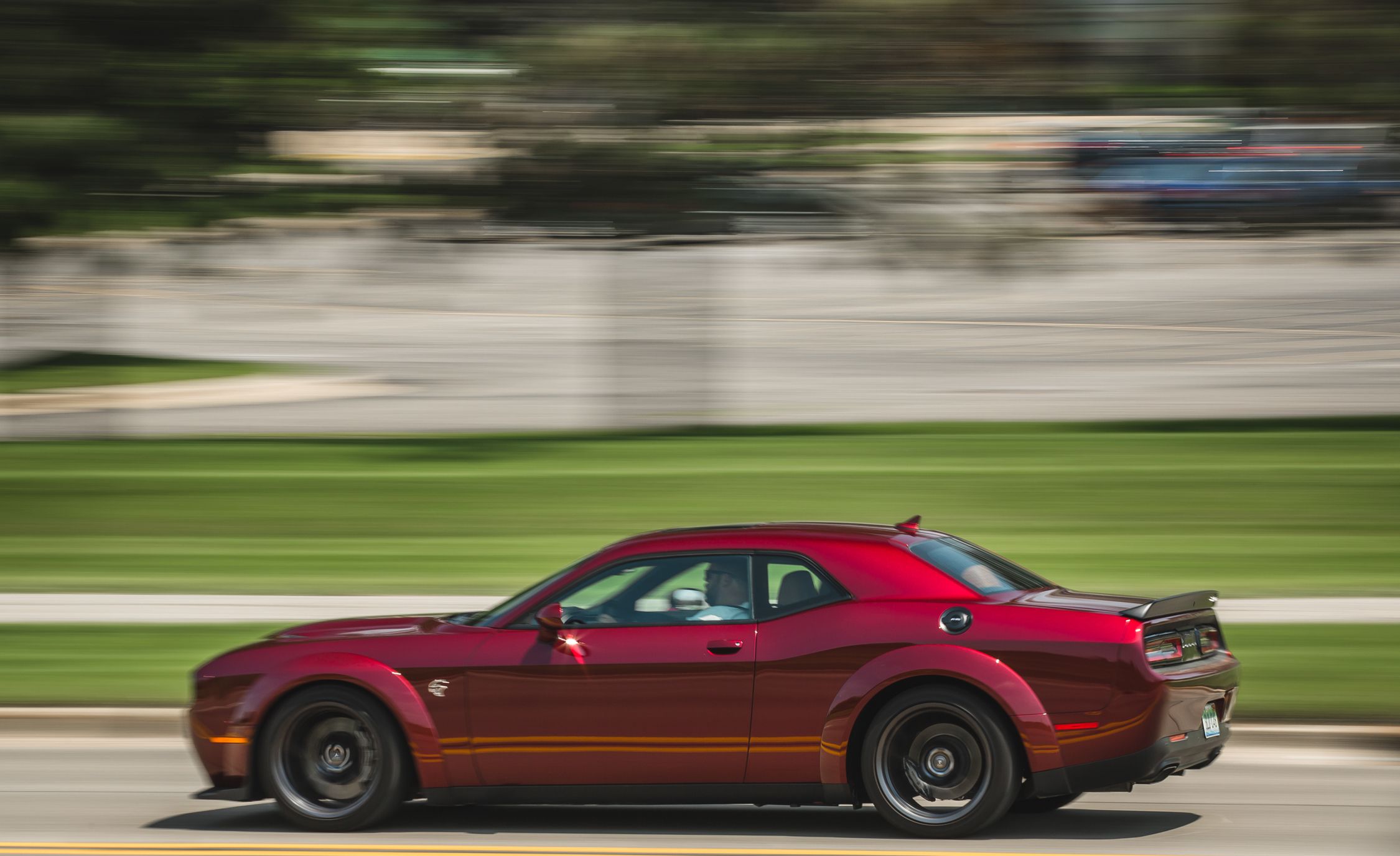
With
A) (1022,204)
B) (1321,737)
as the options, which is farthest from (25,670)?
(1022,204)

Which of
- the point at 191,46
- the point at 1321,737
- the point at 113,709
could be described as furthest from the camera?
the point at 191,46

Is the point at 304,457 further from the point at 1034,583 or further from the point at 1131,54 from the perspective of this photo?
the point at 1034,583

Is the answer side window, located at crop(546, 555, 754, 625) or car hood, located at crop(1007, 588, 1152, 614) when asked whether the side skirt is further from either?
car hood, located at crop(1007, 588, 1152, 614)

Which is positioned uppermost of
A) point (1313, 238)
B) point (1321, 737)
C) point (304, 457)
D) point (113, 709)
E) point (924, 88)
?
point (924, 88)

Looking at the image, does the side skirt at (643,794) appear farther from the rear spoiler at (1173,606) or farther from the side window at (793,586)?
the rear spoiler at (1173,606)

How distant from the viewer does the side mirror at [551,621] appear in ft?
21.5

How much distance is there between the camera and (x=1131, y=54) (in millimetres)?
17234

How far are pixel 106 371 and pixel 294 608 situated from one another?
1656 centimetres

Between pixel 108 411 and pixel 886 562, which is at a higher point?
pixel 108 411

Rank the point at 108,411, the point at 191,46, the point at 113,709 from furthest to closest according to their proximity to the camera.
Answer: the point at 108,411
the point at 191,46
the point at 113,709

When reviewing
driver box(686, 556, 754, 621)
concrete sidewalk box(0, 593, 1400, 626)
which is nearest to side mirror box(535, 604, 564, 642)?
driver box(686, 556, 754, 621)

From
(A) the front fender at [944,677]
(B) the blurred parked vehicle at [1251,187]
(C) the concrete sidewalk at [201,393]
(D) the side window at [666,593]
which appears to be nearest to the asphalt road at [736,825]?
(A) the front fender at [944,677]

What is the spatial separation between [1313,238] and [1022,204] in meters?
3.68

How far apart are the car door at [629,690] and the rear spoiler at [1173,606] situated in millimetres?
1401
